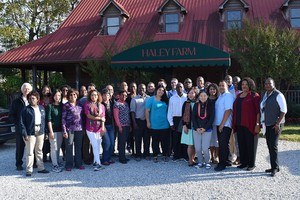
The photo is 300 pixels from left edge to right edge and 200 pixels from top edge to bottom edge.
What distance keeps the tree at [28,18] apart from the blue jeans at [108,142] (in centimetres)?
2019

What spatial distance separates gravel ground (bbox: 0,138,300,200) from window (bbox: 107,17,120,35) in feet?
41.6

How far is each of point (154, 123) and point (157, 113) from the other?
0.79 feet

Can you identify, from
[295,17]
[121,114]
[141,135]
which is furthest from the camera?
[295,17]

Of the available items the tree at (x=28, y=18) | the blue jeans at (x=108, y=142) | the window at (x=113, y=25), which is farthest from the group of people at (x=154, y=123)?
the tree at (x=28, y=18)

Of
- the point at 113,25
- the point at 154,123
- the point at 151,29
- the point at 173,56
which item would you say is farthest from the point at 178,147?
the point at 113,25

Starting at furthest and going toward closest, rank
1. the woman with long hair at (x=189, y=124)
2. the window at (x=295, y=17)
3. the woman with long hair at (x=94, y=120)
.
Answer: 1. the window at (x=295, y=17)
2. the woman with long hair at (x=189, y=124)
3. the woman with long hair at (x=94, y=120)

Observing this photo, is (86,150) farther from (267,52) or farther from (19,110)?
(267,52)

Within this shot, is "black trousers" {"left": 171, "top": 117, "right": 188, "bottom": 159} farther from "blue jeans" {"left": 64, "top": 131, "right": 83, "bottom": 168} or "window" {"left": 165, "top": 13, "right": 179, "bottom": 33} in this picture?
"window" {"left": 165, "top": 13, "right": 179, "bottom": 33}

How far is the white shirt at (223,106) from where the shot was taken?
634 centimetres

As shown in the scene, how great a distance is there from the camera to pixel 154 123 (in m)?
7.14

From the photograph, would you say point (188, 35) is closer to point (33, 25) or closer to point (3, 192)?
point (3, 192)

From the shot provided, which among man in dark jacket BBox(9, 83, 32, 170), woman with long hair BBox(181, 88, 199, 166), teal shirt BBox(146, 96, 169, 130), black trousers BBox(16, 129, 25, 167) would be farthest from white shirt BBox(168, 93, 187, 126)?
black trousers BBox(16, 129, 25, 167)

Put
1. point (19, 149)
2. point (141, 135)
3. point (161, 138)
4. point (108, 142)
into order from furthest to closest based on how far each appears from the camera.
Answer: point (141, 135)
point (161, 138)
point (108, 142)
point (19, 149)

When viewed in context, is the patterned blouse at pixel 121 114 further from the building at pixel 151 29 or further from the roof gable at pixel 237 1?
the roof gable at pixel 237 1
